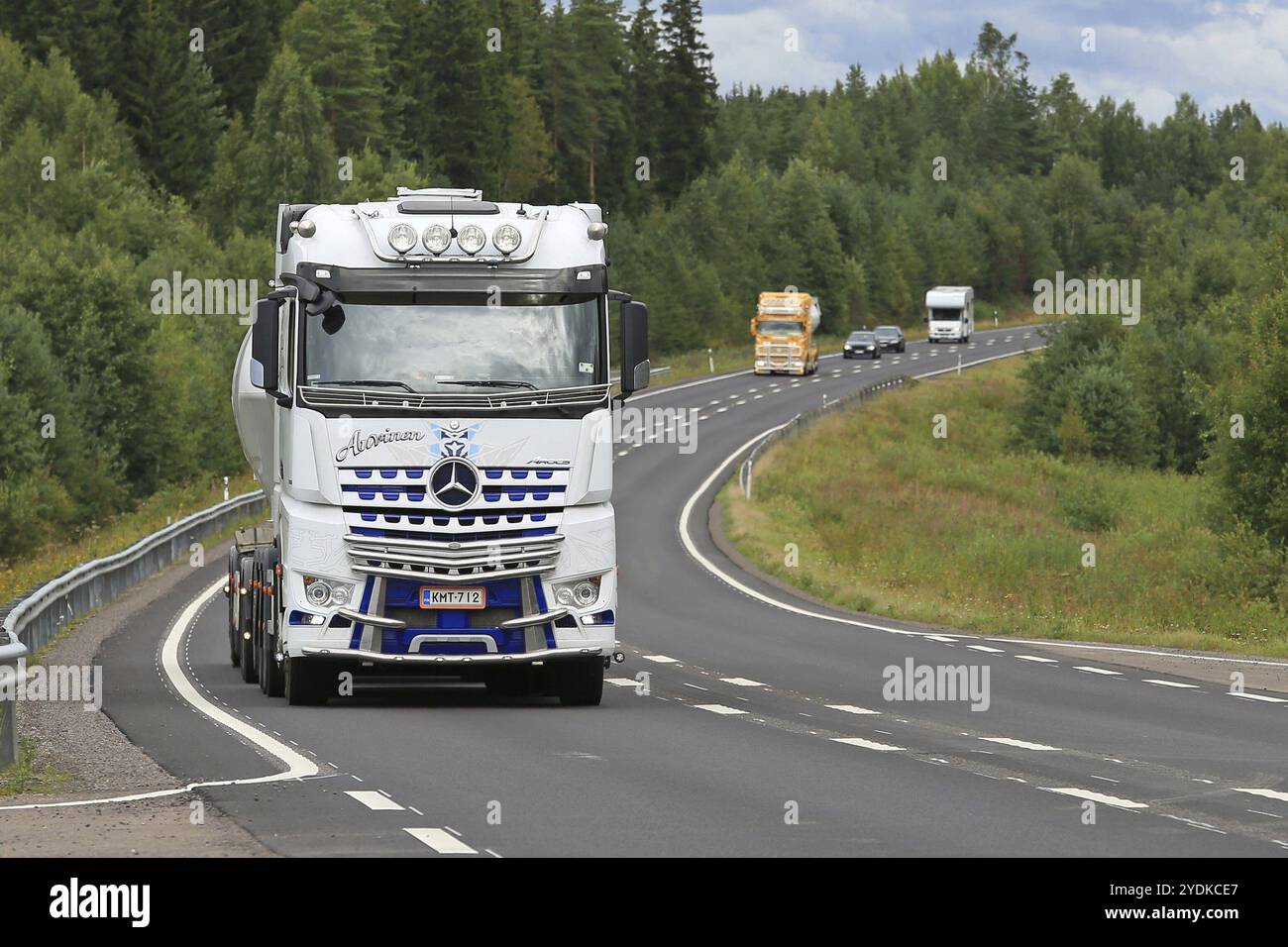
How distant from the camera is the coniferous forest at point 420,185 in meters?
62.2

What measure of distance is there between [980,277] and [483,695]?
160724 mm

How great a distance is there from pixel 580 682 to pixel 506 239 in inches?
151

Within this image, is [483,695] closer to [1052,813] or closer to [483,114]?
[1052,813]

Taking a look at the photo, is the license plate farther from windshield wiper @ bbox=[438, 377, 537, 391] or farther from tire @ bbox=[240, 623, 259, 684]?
tire @ bbox=[240, 623, 259, 684]

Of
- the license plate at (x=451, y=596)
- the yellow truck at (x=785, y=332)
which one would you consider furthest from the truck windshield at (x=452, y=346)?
the yellow truck at (x=785, y=332)

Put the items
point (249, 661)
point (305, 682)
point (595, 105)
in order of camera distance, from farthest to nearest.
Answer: point (595, 105), point (249, 661), point (305, 682)

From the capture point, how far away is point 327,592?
15570 mm

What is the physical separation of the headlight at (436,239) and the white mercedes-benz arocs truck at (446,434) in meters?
0.01

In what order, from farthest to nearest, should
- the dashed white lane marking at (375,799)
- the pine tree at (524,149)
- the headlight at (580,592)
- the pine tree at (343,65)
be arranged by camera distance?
the pine tree at (524,149), the pine tree at (343,65), the headlight at (580,592), the dashed white lane marking at (375,799)

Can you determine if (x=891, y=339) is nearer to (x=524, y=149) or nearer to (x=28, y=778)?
(x=524, y=149)

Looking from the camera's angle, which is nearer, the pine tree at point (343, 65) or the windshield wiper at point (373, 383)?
the windshield wiper at point (373, 383)

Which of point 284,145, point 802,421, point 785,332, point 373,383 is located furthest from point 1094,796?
point 284,145

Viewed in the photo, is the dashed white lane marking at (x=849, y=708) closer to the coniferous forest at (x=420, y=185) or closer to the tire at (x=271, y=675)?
the tire at (x=271, y=675)
